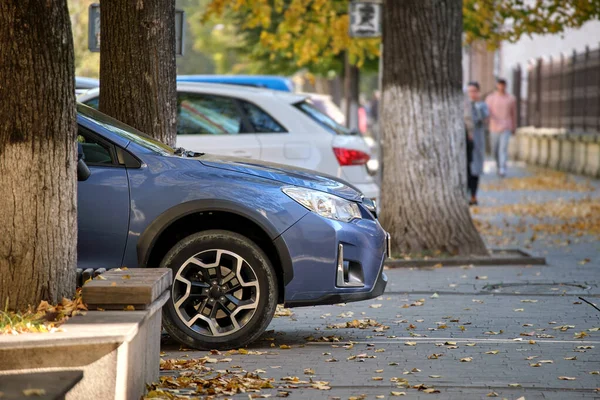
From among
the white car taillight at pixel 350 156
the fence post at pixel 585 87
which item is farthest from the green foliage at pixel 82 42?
the white car taillight at pixel 350 156

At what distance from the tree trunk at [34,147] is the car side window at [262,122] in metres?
7.15

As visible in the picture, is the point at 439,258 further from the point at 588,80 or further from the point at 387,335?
the point at 588,80

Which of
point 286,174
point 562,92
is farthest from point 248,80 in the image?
point 562,92

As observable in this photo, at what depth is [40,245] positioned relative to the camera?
6500mm

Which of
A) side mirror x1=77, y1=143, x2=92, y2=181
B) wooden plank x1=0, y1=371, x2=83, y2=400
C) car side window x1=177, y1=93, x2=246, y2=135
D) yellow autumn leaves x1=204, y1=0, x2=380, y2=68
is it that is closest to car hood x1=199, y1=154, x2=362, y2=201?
side mirror x1=77, y1=143, x2=92, y2=181

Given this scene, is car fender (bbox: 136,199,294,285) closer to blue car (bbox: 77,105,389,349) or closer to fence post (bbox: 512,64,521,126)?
blue car (bbox: 77,105,389,349)

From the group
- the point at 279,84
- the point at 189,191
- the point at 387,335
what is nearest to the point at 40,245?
→ the point at 189,191

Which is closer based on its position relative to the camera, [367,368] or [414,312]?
[367,368]

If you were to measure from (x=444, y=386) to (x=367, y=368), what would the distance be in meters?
0.68

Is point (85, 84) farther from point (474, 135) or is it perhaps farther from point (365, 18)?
point (474, 135)

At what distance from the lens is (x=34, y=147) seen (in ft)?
21.2

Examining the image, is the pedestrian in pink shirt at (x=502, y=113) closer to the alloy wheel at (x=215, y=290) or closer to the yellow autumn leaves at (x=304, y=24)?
the yellow autumn leaves at (x=304, y=24)

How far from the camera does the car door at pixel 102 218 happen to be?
7.95 meters

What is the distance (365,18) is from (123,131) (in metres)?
6.61
